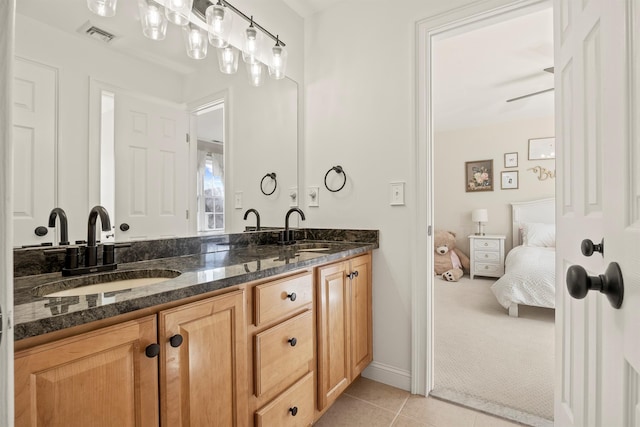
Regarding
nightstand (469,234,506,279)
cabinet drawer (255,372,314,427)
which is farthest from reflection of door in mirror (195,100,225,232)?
nightstand (469,234,506,279)

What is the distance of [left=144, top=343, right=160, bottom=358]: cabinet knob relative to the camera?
2.51 feet

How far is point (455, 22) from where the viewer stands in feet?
5.65

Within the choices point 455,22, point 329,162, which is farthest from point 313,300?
point 455,22

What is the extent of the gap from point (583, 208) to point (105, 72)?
171 cm

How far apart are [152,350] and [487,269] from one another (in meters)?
4.96

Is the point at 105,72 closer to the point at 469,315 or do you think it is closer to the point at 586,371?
the point at 586,371

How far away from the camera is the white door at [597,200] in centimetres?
48

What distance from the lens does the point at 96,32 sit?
48.2 inches

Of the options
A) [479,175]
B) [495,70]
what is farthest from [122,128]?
[479,175]

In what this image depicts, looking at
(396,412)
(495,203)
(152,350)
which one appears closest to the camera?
(152,350)

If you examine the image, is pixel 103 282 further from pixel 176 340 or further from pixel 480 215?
pixel 480 215

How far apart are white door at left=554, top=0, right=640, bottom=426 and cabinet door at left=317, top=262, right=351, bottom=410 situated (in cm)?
89

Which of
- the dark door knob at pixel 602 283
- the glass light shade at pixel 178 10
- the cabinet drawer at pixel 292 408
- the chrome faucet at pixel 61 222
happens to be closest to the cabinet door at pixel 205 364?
the cabinet drawer at pixel 292 408

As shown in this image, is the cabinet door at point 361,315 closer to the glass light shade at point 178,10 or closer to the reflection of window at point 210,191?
the reflection of window at point 210,191
